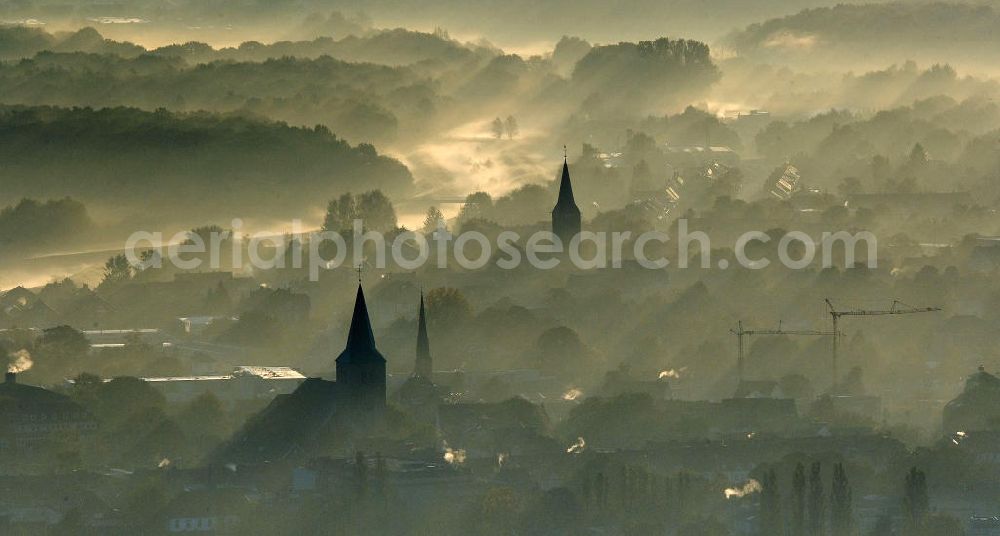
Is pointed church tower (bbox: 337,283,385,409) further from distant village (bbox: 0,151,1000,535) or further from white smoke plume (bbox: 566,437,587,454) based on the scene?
white smoke plume (bbox: 566,437,587,454)

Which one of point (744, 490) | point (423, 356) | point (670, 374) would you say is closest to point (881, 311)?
point (670, 374)

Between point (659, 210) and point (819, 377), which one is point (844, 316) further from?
point (659, 210)

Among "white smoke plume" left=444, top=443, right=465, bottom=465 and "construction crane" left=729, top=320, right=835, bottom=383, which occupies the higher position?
"construction crane" left=729, top=320, right=835, bottom=383

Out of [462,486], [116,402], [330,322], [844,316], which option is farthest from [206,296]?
[462,486]

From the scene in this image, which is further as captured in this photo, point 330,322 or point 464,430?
point 330,322

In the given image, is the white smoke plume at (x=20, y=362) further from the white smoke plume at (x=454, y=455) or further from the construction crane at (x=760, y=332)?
the construction crane at (x=760, y=332)

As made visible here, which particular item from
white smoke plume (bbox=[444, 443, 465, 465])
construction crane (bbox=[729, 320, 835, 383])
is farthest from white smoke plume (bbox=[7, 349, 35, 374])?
construction crane (bbox=[729, 320, 835, 383])
